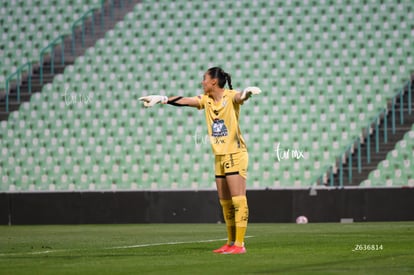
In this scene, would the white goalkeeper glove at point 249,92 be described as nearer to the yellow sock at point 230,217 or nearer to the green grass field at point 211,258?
the yellow sock at point 230,217

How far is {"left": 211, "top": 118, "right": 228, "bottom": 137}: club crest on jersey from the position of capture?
860 cm

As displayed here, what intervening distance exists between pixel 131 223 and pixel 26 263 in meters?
12.5

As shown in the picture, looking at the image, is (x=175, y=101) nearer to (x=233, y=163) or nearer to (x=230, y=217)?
(x=233, y=163)

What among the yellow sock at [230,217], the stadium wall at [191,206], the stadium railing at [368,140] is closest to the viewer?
the yellow sock at [230,217]

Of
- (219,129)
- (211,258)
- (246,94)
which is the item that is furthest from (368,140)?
(211,258)

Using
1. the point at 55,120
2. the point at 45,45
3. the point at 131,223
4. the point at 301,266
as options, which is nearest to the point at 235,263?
the point at 301,266

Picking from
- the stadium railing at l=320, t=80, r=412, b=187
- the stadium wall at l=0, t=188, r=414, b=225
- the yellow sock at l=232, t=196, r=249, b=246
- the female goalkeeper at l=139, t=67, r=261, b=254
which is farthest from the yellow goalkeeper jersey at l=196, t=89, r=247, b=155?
the stadium railing at l=320, t=80, r=412, b=187

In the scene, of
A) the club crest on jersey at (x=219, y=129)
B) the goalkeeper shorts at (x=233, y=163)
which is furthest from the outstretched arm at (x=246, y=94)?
the goalkeeper shorts at (x=233, y=163)

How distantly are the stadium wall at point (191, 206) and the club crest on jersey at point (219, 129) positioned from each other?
1075 centimetres

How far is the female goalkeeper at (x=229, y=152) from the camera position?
8.48 meters

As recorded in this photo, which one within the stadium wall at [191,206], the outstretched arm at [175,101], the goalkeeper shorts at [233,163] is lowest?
the stadium wall at [191,206]

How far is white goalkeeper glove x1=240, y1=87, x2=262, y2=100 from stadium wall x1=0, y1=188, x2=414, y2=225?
36.3 ft

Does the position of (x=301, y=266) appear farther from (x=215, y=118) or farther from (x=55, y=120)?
(x=55, y=120)

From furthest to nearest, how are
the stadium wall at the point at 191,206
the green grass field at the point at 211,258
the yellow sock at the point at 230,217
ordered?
the stadium wall at the point at 191,206 → the yellow sock at the point at 230,217 → the green grass field at the point at 211,258
